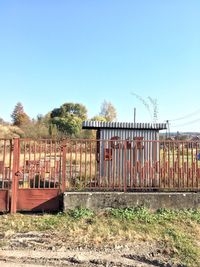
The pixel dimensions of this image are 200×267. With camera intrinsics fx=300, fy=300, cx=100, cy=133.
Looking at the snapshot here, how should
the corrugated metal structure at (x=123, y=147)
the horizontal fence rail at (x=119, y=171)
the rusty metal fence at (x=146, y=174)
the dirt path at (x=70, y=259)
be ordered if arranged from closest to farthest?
the dirt path at (x=70, y=259) < the horizontal fence rail at (x=119, y=171) < the rusty metal fence at (x=146, y=174) < the corrugated metal structure at (x=123, y=147)

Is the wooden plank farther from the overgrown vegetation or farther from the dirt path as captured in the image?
the dirt path

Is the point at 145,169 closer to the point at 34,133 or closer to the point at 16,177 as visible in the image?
the point at 16,177

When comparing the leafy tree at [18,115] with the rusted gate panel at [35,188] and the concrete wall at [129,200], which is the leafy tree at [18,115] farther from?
the concrete wall at [129,200]

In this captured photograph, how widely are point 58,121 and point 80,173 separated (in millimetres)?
28255

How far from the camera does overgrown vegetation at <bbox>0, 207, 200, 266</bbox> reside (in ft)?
19.1

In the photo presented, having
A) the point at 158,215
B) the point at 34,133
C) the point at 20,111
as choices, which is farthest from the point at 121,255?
the point at 20,111

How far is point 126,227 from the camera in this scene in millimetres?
6746

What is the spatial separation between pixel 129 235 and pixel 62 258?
1.64 m

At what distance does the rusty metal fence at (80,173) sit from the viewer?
7727 millimetres

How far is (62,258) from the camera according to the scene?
5.29 m

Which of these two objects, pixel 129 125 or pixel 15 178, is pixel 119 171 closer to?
pixel 129 125

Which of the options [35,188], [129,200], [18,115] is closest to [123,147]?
[129,200]

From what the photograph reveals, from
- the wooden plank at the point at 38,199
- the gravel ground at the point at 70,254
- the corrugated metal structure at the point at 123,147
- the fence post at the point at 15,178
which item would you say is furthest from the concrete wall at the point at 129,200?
the gravel ground at the point at 70,254

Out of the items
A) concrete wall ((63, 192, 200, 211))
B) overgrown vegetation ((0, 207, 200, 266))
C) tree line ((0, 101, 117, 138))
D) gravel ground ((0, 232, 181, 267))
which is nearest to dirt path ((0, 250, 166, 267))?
gravel ground ((0, 232, 181, 267))
